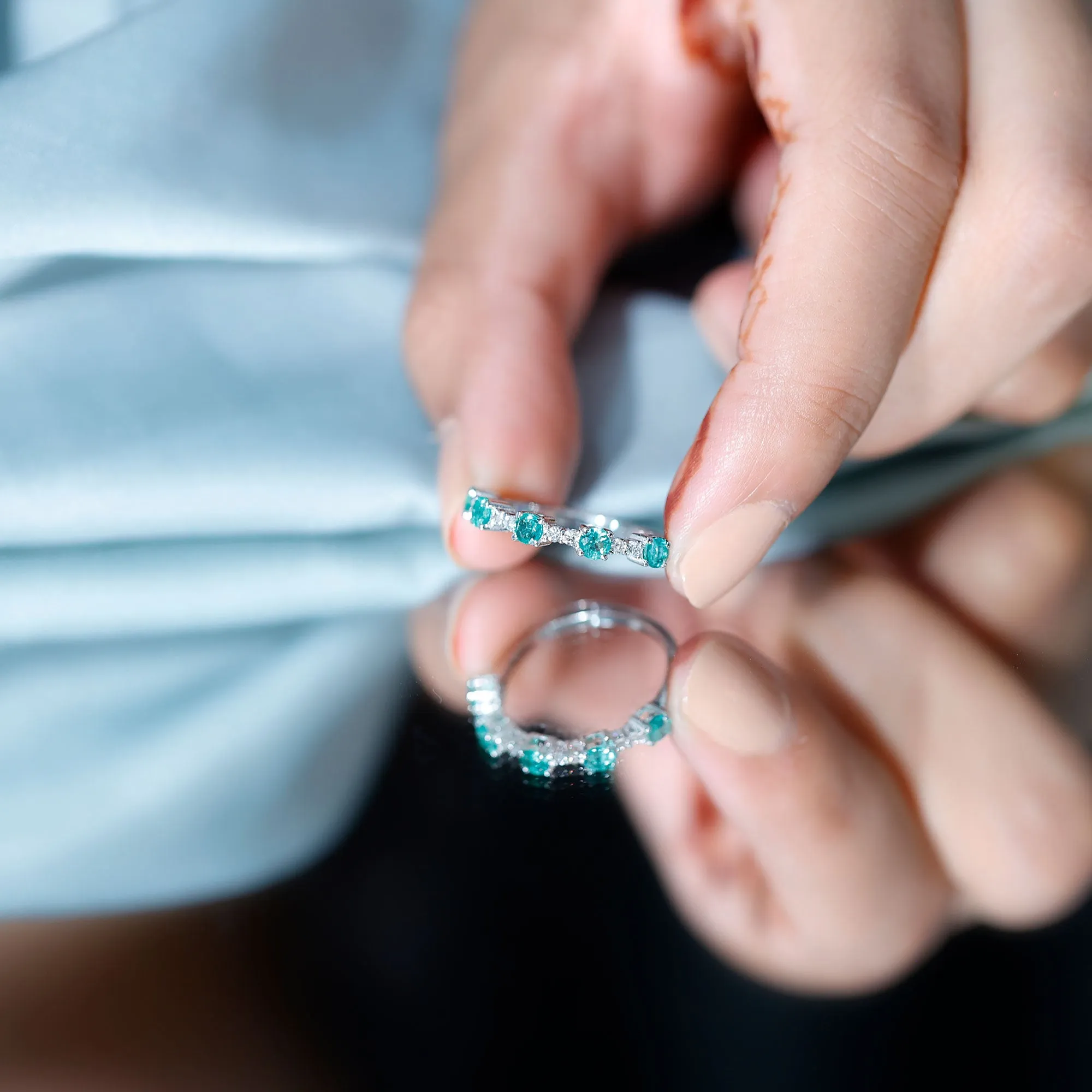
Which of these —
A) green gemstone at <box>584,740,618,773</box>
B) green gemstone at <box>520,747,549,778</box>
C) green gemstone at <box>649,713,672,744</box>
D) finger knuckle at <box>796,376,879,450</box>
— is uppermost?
finger knuckle at <box>796,376,879,450</box>

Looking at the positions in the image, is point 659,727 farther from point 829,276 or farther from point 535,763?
point 829,276

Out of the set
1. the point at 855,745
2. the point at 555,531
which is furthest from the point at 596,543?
the point at 855,745

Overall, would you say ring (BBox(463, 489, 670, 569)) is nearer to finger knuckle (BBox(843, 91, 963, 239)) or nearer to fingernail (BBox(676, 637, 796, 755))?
fingernail (BBox(676, 637, 796, 755))

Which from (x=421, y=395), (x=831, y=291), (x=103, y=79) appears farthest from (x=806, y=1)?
(x=103, y=79)

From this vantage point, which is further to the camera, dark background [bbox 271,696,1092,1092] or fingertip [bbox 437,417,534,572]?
fingertip [bbox 437,417,534,572]

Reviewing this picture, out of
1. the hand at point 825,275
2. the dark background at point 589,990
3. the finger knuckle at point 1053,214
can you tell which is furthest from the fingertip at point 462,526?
the finger knuckle at point 1053,214

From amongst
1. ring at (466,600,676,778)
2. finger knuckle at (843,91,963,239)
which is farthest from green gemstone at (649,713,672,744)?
finger knuckle at (843,91,963,239)
